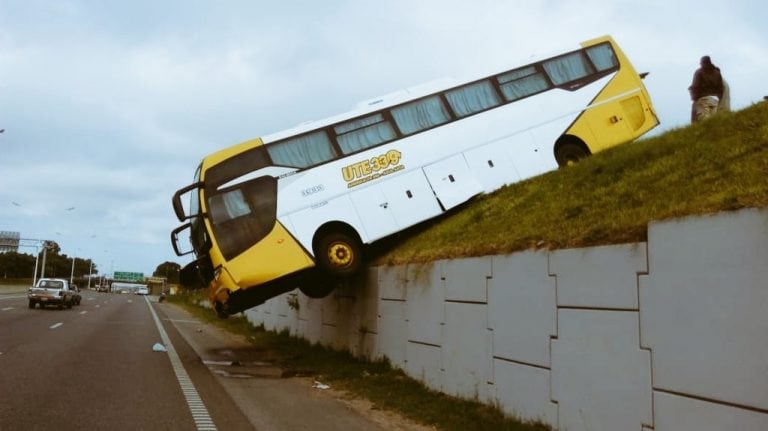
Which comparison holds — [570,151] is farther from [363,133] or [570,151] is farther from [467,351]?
[467,351]

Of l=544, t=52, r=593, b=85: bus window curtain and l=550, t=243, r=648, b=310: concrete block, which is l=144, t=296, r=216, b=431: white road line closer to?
l=550, t=243, r=648, b=310: concrete block

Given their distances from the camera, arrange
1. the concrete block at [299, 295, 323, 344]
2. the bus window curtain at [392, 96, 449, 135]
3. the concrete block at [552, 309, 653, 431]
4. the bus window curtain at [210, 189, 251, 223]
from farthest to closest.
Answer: the concrete block at [299, 295, 323, 344] → the bus window curtain at [392, 96, 449, 135] → the bus window curtain at [210, 189, 251, 223] → the concrete block at [552, 309, 653, 431]

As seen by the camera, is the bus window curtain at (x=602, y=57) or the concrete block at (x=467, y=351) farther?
the bus window curtain at (x=602, y=57)

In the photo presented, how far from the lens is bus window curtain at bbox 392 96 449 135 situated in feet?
45.3

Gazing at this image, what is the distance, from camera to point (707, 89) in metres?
11.8

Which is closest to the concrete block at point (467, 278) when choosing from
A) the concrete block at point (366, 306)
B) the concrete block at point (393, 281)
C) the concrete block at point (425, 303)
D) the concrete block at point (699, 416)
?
the concrete block at point (425, 303)

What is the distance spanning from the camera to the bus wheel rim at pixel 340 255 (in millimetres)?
12695

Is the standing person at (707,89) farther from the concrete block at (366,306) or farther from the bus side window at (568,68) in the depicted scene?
the concrete block at (366,306)

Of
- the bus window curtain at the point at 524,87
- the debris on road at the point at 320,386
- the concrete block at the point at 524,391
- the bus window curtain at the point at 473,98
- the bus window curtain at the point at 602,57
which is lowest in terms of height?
the debris on road at the point at 320,386

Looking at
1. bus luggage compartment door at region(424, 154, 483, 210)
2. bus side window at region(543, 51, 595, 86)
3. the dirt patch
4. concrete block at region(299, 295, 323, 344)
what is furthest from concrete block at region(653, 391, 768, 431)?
concrete block at region(299, 295, 323, 344)

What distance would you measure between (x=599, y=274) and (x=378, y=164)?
7.70 m

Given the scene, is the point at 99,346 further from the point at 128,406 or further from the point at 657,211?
the point at 657,211

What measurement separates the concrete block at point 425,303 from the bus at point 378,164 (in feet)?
7.96

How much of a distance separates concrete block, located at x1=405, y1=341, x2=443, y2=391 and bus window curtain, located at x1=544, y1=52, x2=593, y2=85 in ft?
26.4
